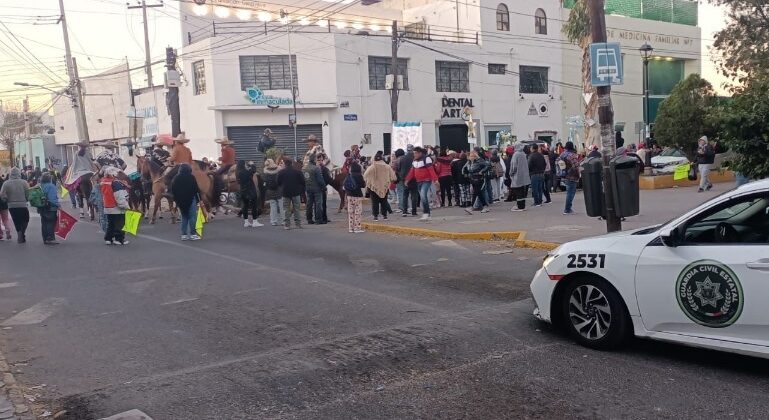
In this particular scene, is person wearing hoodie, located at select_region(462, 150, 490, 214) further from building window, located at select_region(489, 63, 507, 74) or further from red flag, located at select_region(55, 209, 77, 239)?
building window, located at select_region(489, 63, 507, 74)

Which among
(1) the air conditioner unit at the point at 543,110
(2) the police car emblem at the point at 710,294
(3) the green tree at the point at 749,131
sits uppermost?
(1) the air conditioner unit at the point at 543,110

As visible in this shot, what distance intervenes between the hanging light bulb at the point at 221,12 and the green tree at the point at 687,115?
24879mm

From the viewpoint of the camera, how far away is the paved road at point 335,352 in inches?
183

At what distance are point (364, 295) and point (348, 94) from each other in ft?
85.0

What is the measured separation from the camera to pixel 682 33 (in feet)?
163

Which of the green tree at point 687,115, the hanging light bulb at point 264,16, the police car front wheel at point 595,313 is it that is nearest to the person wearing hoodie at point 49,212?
the police car front wheel at point 595,313

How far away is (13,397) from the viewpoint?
496 cm

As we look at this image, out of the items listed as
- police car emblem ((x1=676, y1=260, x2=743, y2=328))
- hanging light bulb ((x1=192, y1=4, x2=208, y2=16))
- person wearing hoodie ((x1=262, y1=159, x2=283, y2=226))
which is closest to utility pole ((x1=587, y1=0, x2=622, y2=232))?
police car emblem ((x1=676, y1=260, x2=743, y2=328))

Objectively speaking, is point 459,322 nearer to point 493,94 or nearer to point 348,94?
point 348,94

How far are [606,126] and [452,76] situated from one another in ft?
92.0

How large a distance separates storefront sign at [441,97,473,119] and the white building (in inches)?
2.2

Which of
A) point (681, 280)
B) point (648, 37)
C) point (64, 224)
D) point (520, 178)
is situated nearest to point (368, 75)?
point (520, 178)

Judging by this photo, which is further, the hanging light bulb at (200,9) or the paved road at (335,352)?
the hanging light bulb at (200,9)

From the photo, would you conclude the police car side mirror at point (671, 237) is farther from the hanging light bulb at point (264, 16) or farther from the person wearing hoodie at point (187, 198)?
the hanging light bulb at point (264, 16)
